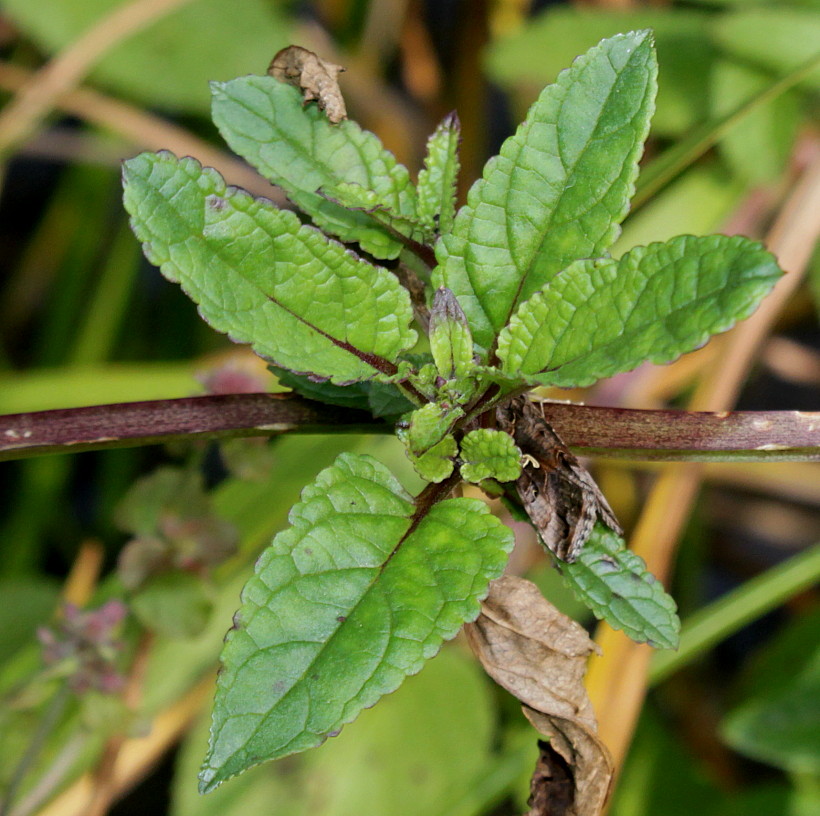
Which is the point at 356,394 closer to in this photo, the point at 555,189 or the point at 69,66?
the point at 555,189

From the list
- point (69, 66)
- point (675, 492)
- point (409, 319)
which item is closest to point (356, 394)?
point (409, 319)

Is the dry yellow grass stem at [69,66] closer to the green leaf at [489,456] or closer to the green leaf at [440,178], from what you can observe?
the green leaf at [440,178]

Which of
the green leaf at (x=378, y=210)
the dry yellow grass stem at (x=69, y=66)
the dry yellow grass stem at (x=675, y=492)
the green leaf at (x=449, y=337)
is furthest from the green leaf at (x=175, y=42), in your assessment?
the green leaf at (x=449, y=337)

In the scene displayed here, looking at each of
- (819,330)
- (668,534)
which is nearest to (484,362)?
(668,534)

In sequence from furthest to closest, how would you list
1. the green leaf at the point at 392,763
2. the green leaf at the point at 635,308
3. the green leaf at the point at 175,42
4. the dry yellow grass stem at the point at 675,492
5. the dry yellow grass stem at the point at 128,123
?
the dry yellow grass stem at the point at 128,123 → the green leaf at the point at 175,42 → the green leaf at the point at 392,763 → the dry yellow grass stem at the point at 675,492 → the green leaf at the point at 635,308

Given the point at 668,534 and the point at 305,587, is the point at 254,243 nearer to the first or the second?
the point at 305,587

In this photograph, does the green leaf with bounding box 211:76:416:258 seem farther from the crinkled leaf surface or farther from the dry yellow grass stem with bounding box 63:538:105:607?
the dry yellow grass stem with bounding box 63:538:105:607
